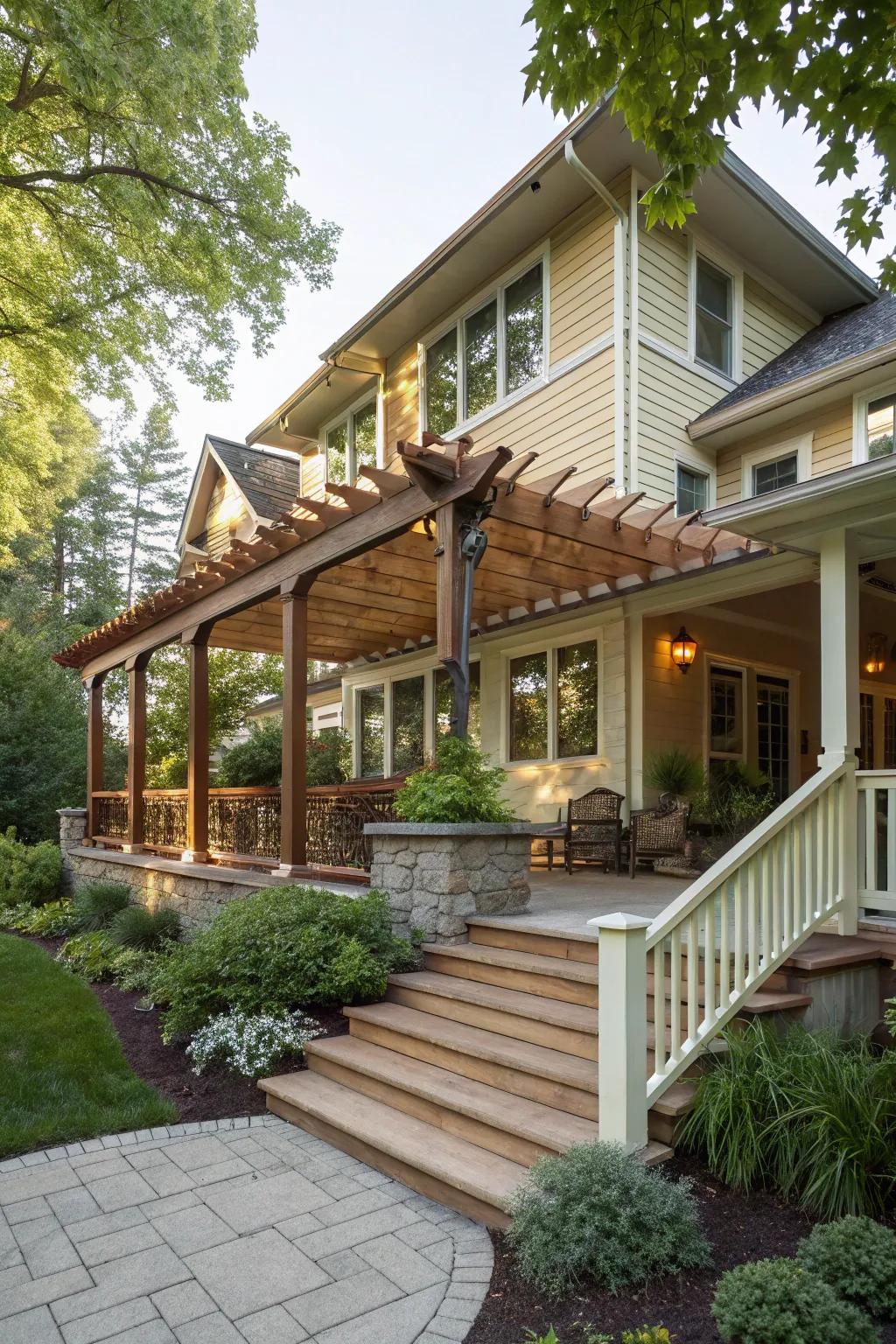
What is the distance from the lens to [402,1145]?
12.0ft

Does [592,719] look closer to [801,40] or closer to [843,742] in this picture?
[843,742]

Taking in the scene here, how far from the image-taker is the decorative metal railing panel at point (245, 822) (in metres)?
8.46

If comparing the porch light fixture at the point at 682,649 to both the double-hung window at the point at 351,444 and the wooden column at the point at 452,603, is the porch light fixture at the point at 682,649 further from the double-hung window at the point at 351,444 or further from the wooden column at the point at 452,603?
the double-hung window at the point at 351,444

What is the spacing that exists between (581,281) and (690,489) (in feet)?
7.95

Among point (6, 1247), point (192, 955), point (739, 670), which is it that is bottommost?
point (6, 1247)

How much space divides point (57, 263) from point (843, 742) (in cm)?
1106

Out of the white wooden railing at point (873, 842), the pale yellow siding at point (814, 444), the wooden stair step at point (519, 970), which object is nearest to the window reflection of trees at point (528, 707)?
the pale yellow siding at point (814, 444)

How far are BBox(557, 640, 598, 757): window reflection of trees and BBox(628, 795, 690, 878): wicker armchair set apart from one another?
1196 millimetres

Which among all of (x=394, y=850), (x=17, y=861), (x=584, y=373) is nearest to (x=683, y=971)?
(x=394, y=850)

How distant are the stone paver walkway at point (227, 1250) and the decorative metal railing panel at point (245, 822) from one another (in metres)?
4.41

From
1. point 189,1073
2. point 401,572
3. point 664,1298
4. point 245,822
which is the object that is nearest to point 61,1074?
point 189,1073

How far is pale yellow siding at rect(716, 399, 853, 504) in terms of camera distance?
8344 millimetres

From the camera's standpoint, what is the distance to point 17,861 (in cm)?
1171

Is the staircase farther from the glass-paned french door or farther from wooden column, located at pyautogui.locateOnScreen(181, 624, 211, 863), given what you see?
the glass-paned french door
